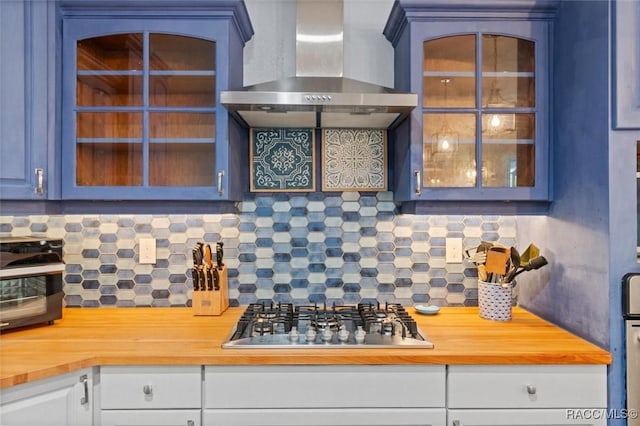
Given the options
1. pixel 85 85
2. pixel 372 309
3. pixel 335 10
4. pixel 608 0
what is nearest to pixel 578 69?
pixel 608 0

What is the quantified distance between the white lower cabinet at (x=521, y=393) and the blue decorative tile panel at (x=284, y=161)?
111cm

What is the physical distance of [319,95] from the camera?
149 cm

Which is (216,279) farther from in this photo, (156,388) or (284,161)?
(284,161)

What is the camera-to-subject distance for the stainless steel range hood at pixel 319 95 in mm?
1496

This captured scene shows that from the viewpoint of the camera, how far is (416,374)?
1.37 meters

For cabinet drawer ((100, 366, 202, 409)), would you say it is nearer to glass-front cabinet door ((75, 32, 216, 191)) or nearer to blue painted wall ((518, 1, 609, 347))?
glass-front cabinet door ((75, 32, 216, 191))

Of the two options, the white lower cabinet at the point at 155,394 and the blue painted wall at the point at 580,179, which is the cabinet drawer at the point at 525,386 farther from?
the white lower cabinet at the point at 155,394

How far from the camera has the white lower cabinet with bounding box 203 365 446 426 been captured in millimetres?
1360

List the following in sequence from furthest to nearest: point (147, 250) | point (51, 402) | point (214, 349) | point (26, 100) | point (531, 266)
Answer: point (147, 250) → point (531, 266) → point (26, 100) → point (214, 349) → point (51, 402)

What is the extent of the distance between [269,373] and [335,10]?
63.3 inches

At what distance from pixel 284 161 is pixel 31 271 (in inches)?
46.0

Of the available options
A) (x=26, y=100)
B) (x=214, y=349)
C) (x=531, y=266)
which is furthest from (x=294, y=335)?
(x=26, y=100)

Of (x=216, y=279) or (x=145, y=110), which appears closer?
(x=145, y=110)

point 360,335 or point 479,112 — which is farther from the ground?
point 479,112
